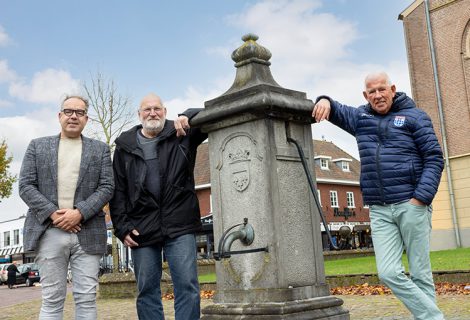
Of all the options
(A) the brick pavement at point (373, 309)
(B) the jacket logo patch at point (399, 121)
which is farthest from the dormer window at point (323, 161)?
(B) the jacket logo patch at point (399, 121)

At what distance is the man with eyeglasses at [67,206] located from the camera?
13.6 ft

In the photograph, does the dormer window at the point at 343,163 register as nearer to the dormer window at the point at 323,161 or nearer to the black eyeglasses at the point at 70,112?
the dormer window at the point at 323,161

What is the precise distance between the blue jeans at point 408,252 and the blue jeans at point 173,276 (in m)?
1.42

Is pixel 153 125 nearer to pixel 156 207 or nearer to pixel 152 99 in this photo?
pixel 152 99

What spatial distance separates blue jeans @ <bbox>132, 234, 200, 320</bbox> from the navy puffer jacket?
1457mm

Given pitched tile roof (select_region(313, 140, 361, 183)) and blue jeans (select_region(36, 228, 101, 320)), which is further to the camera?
pitched tile roof (select_region(313, 140, 361, 183))

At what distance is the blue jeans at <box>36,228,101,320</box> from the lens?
4.12 meters

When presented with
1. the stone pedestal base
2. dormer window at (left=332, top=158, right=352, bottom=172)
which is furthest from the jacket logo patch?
dormer window at (left=332, top=158, right=352, bottom=172)

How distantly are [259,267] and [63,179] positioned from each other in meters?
1.68

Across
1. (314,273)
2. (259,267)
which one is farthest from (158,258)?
(314,273)

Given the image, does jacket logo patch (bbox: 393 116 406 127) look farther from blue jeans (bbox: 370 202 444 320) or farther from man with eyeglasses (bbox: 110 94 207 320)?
man with eyeglasses (bbox: 110 94 207 320)

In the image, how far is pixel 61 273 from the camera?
13.7 ft

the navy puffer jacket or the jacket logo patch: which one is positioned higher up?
the jacket logo patch

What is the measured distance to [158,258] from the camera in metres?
4.57
